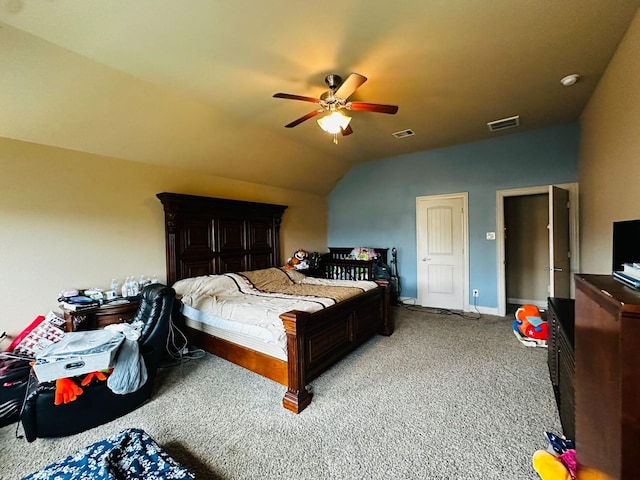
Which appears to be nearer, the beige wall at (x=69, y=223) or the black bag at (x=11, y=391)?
the black bag at (x=11, y=391)

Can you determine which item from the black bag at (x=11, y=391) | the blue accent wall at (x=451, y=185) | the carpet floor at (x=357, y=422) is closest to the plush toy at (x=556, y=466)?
the carpet floor at (x=357, y=422)

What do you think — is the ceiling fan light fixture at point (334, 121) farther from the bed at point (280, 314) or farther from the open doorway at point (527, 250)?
the open doorway at point (527, 250)

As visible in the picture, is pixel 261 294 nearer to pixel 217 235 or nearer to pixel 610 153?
pixel 217 235

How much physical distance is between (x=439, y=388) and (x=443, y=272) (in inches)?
116

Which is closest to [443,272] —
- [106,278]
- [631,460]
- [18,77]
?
[631,460]

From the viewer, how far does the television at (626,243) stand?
61.0 inches

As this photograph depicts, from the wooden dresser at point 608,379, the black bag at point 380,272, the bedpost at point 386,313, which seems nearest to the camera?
the wooden dresser at point 608,379

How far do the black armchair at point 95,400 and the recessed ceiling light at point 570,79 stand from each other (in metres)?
4.30

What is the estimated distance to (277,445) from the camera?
1785mm

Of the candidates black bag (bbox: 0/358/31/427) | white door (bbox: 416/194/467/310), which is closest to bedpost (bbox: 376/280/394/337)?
white door (bbox: 416/194/467/310)

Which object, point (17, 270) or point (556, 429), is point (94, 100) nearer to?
point (17, 270)

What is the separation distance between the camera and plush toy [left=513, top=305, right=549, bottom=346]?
10.8 feet

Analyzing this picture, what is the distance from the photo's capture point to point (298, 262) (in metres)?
5.09

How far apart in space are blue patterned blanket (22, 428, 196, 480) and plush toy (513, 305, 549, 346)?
3742mm
